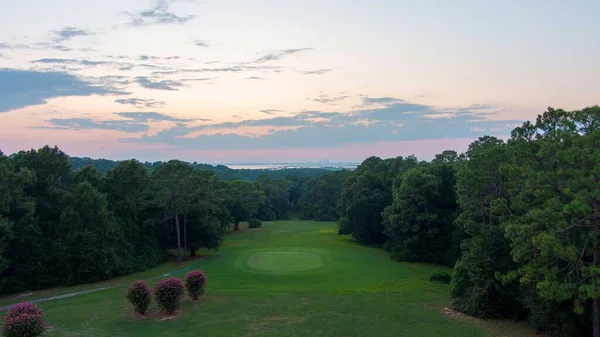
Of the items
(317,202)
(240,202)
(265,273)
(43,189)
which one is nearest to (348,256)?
(265,273)

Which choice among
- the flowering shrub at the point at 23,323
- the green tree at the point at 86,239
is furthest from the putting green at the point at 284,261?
the flowering shrub at the point at 23,323

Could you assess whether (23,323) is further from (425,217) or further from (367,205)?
(367,205)

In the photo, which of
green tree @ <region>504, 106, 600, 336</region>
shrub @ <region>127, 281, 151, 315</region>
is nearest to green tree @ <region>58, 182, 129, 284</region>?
shrub @ <region>127, 281, 151, 315</region>

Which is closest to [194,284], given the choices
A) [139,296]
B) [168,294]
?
[168,294]

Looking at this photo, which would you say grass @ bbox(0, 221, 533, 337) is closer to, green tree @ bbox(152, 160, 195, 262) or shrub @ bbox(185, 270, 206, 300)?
shrub @ bbox(185, 270, 206, 300)

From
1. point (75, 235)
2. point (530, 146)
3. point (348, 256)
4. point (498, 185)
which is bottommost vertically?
point (348, 256)

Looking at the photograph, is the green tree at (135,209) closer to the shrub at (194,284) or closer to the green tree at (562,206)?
the shrub at (194,284)

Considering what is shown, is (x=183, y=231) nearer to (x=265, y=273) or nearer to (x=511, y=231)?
(x=265, y=273)
